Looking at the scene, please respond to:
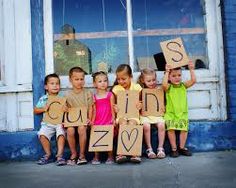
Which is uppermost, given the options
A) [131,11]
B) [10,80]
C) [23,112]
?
[131,11]

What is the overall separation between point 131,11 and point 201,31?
3.16ft

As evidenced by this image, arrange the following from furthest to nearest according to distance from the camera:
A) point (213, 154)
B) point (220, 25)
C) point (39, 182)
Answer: point (220, 25), point (213, 154), point (39, 182)

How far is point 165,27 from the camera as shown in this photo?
575 centimetres

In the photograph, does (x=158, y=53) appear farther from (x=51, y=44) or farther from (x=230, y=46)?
(x=51, y=44)

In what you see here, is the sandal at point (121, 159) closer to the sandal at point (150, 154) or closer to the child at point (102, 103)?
the sandal at point (150, 154)

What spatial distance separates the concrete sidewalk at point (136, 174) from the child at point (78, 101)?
271mm

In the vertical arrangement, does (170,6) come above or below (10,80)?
above

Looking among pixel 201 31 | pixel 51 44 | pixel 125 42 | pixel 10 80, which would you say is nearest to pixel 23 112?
pixel 10 80

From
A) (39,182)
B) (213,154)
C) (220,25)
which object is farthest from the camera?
(220,25)

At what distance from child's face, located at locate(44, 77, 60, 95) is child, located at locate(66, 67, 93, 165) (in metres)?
0.16

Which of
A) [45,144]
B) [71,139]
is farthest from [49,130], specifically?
[71,139]

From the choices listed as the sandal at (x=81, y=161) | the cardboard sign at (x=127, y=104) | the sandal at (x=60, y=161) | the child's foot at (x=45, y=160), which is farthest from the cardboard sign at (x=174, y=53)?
the child's foot at (x=45, y=160)

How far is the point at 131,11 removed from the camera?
18.8 ft

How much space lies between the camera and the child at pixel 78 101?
509 cm
